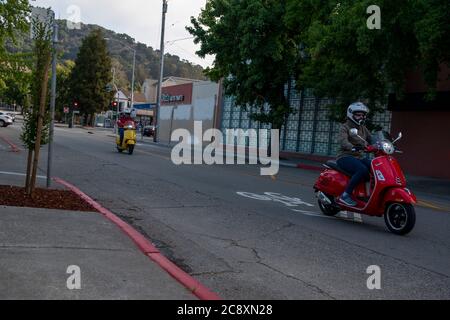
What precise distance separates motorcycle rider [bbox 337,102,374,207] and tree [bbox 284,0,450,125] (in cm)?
744

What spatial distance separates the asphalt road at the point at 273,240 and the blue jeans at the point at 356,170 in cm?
69

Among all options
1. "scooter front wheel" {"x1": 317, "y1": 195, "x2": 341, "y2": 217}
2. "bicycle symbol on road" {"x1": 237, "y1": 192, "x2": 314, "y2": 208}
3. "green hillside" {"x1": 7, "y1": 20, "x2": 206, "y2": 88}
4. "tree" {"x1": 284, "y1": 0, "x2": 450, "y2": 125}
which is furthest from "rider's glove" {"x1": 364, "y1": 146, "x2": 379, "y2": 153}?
"green hillside" {"x1": 7, "y1": 20, "x2": 206, "y2": 88}

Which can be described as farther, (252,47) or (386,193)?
(252,47)

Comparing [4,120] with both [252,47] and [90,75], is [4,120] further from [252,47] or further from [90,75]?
[252,47]

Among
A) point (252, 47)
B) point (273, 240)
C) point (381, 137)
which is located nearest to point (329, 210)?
point (381, 137)

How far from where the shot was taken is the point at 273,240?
7.20m

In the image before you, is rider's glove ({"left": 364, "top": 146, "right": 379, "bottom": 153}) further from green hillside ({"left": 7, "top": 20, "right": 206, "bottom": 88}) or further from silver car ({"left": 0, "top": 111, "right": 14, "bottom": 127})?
green hillside ({"left": 7, "top": 20, "right": 206, "bottom": 88})

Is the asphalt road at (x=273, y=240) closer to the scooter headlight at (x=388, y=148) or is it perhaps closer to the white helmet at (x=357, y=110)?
the scooter headlight at (x=388, y=148)

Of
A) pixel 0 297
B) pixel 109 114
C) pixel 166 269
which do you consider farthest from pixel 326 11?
pixel 109 114

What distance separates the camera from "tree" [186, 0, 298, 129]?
995 inches

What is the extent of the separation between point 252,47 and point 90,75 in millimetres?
56113

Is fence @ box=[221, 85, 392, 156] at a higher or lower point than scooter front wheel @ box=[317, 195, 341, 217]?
higher
